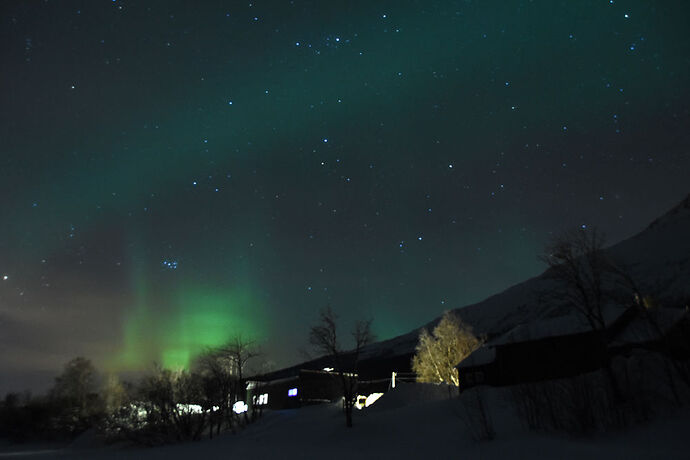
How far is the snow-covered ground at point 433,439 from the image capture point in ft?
43.9

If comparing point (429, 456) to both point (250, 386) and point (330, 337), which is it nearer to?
point (330, 337)

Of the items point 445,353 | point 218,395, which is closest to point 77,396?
point 218,395

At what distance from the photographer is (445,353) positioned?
5184 centimetres

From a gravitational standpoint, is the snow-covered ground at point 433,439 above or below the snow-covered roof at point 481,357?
below

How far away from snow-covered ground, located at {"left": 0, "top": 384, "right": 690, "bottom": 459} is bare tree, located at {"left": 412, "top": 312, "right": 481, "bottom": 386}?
7.73 meters

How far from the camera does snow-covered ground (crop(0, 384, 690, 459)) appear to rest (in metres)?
13.4

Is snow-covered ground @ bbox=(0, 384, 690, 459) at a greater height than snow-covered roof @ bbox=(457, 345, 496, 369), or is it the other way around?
snow-covered roof @ bbox=(457, 345, 496, 369)

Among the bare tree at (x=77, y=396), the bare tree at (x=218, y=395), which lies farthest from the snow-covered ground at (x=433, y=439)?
the bare tree at (x=77, y=396)

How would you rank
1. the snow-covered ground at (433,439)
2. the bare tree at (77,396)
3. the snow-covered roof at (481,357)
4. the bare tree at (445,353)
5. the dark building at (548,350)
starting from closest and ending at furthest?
the snow-covered ground at (433,439)
the dark building at (548,350)
the snow-covered roof at (481,357)
the bare tree at (445,353)
the bare tree at (77,396)

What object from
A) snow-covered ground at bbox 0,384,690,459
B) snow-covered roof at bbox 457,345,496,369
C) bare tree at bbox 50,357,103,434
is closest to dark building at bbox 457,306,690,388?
snow-covered roof at bbox 457,345,496,369

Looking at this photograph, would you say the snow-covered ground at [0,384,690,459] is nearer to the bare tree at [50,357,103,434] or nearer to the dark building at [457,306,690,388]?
the dark building at [457,306,690,388]

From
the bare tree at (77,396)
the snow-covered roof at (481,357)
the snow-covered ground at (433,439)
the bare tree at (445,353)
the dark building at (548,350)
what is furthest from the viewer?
the bare tree at (77,396)

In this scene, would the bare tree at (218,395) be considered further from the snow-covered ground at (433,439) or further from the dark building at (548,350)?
the dark building at (548,350)

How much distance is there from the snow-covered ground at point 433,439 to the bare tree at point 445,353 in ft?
25.3
